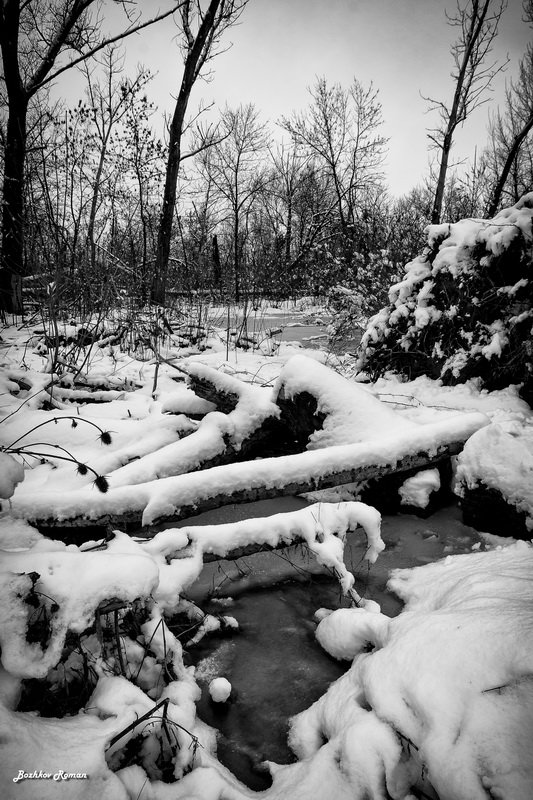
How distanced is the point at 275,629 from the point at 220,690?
0.45 meters

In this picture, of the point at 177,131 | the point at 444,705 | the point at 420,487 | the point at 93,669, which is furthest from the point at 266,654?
the point at 177,131

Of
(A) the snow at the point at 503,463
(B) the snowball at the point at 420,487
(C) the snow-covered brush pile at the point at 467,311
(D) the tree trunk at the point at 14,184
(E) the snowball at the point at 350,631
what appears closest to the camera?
(E) the snowball at the point at 350,631

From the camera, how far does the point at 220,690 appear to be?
155cm

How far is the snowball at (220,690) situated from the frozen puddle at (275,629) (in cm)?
5

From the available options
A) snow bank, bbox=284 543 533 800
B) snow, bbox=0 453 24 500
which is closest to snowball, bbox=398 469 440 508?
snow bank, bbox=284 543 533 800

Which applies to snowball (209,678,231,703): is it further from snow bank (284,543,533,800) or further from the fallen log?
the fallen log

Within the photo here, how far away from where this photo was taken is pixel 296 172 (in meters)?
26.5

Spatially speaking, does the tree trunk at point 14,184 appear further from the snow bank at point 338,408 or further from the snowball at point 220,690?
the snowball at point 220,690

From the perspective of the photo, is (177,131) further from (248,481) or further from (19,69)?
(248,481)

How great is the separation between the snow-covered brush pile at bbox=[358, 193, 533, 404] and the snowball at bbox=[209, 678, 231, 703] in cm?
364

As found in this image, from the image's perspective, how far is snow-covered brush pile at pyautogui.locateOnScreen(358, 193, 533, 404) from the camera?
3.85 metres

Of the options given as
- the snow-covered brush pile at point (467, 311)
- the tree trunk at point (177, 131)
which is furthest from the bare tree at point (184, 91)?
the snow-covered brush pile at point (467, 311)

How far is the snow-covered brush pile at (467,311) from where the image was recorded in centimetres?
385

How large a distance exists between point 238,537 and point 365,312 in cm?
743
